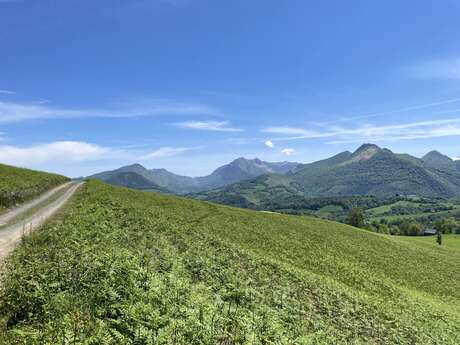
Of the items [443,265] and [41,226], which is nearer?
[41,226]

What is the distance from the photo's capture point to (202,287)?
18.3 m

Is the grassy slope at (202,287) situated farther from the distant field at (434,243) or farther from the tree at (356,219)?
the tree at (356,219)

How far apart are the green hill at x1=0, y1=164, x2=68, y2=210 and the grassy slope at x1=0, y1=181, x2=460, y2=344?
8.05m

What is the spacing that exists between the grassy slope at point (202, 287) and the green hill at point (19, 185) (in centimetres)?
805

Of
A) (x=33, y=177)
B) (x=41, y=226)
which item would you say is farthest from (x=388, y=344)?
(x=33, y=177)

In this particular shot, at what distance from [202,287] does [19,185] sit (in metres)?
46.5

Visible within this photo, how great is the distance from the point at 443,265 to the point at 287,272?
40.2 meters

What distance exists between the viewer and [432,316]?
106 feet

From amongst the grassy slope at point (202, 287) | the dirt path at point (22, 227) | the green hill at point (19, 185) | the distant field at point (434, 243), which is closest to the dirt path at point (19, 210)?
the dirt path at point (22, 227)

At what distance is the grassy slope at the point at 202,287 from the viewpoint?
12.5m

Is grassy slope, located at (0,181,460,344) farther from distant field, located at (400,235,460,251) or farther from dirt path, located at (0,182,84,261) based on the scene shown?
distant field, located at (400,235,460,251)

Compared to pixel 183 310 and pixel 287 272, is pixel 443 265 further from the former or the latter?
pixel 183 310

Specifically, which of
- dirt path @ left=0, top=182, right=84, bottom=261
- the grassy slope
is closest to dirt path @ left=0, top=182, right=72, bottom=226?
dirt path @ left=0, top=182, right=84, bottom=261

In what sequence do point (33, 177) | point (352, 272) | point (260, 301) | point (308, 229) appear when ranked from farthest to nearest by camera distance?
point (33, 177) < point (308, 229) < point (352, 272) < point (260, 301)
